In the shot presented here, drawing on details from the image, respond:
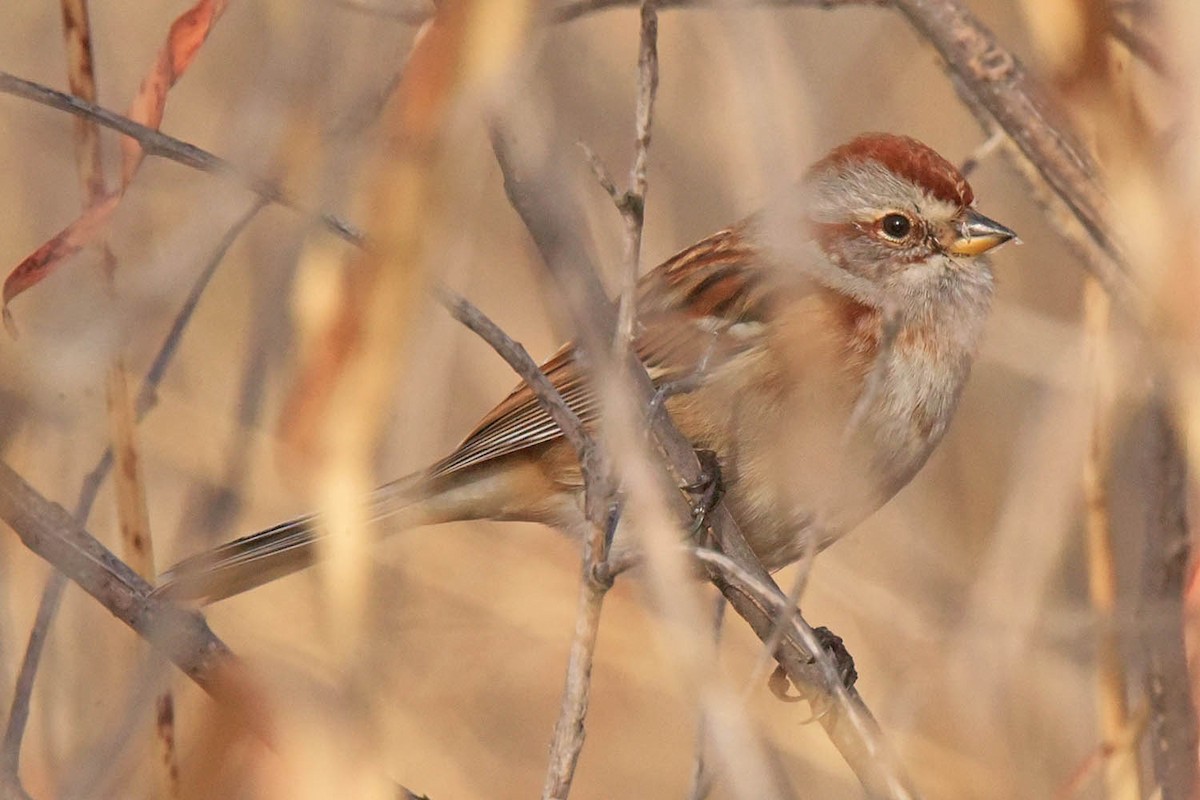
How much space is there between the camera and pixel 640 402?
150 cm

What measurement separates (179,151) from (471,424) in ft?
8.84

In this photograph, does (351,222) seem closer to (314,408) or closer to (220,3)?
(314,408)

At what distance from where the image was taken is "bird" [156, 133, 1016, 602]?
106 inches

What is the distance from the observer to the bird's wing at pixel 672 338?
112 inches

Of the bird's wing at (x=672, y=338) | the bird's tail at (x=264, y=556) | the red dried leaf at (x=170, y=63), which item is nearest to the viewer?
the red dried leaf at (x=170, y=63)

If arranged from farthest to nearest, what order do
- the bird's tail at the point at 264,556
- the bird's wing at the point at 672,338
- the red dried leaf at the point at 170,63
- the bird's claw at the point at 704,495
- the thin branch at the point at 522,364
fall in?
1. the bird's wing at the point at 672,338
2. the bird's tail at the point at 264,556
3. the bird's claw at the point at 704,495
4. the red dried leaf at the point at 170,63
5. the thin branch at the point at 522,364

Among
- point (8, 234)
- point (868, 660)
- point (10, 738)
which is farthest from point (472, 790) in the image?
point (10, 738)

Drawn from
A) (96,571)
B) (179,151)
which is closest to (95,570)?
(96,571)

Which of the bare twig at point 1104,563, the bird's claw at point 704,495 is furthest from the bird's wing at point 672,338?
the bare twig at point 1104,563

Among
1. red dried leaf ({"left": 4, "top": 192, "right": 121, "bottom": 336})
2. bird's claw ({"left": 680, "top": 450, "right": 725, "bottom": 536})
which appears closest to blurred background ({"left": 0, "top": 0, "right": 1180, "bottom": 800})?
red dried leaf ({"left": 4, "top": 192, "right": 121, "bottom": 336})

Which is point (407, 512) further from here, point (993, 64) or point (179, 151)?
point (993, 64)

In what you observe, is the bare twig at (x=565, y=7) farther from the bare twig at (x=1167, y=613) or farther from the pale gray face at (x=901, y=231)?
the pale gray face at (x=901, y=231)

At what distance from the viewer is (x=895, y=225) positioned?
3.09 metres

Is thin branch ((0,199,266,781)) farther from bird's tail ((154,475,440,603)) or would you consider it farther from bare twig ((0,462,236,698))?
bird's tail ((154,475,440,603))
